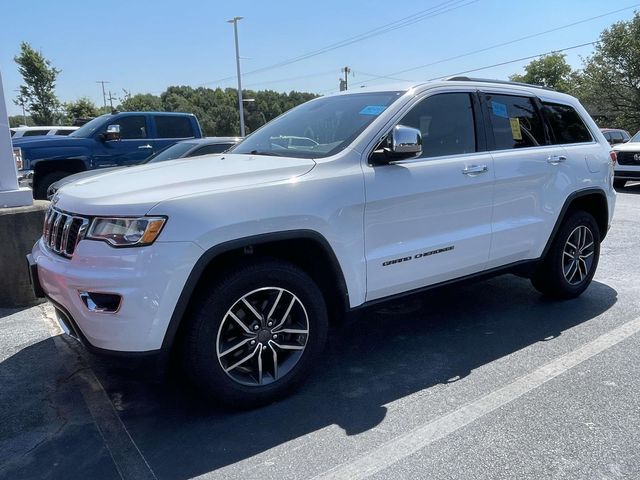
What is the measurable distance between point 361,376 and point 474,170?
166 cm

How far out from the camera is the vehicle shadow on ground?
9.53 feet

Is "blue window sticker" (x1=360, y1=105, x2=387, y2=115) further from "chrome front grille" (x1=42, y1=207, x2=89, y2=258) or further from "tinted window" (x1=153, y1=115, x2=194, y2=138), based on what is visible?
"tinted window" (x1=153, y1=115, x2=194, y2=138)

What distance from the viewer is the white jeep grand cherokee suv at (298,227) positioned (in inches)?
109

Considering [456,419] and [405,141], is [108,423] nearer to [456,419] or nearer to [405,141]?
[456,419]

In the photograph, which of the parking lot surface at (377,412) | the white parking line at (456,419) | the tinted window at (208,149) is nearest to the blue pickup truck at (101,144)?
the tinted window at (208,149)

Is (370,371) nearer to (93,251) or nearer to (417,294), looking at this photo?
(417,294)

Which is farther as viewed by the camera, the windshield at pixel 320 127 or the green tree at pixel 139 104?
the green tree at pixel 139 104

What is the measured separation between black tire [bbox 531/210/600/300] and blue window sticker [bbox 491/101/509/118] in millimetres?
1165

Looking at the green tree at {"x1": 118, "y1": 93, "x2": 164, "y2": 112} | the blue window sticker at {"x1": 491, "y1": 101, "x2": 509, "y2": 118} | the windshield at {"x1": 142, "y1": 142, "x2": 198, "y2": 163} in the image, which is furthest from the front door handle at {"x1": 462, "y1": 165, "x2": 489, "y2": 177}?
the green tree at {"x1": 118, "y1": 93, "x2": 164, "y2": 112}

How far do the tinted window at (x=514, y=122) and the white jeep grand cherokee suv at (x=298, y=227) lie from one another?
0.01m

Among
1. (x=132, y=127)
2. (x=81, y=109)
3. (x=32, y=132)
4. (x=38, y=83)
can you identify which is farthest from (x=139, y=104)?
(x=132, y=127)

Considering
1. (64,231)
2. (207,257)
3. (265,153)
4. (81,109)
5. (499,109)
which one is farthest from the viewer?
(81,109)

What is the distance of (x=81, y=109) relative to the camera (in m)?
43.2

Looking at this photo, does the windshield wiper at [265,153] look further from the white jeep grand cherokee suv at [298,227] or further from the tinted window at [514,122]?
the tinted window at [514,122]
